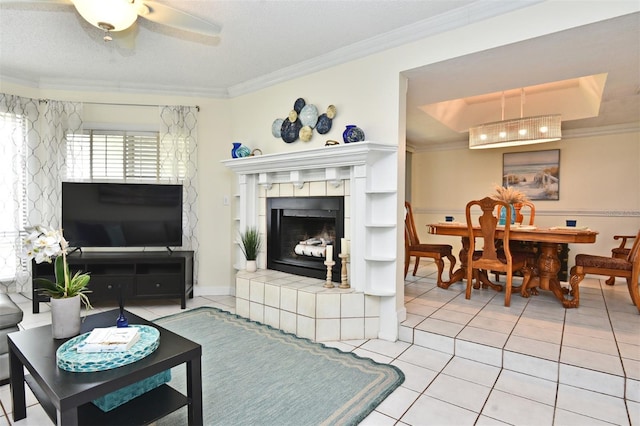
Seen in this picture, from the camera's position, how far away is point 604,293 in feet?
12.6

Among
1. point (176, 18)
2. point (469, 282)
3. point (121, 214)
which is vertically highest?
point (176, 18)

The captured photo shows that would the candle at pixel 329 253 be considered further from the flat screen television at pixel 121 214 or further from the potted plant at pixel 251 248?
the flat screen television at pixel 121 214

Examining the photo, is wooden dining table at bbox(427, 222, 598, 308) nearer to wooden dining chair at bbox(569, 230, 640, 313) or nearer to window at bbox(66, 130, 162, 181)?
wooden dining chair at bbox(569, 230, 640, 313)

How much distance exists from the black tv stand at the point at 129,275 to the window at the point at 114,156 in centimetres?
93

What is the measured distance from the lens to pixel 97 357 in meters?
1.43

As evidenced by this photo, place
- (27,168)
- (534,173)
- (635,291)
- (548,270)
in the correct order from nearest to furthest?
1. (635,291)
2. (548,270)
3. (27,168)
4. (534,173)

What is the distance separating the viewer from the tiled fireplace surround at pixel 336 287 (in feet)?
9.14

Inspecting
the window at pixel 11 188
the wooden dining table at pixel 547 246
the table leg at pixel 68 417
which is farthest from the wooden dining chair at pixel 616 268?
the window at pixel 11 188

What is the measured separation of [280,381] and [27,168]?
3706 millimetres

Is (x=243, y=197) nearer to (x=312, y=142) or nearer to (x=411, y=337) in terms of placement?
(x=312, y=142)

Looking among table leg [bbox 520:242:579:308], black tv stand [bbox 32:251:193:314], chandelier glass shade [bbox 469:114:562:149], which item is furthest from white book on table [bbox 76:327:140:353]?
chandelier glass shade [bbox 469:114:562:149]

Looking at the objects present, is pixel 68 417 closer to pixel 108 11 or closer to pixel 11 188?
pixel 108 11

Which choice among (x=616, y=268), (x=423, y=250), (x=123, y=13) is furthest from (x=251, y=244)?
(x=616, y=268)

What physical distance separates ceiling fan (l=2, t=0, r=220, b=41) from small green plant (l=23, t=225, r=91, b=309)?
117 centimetres
